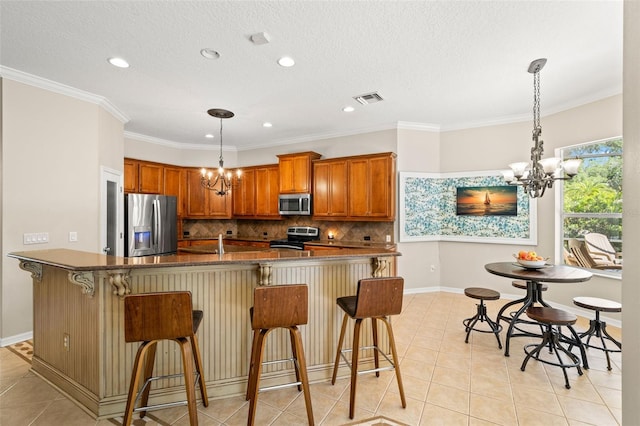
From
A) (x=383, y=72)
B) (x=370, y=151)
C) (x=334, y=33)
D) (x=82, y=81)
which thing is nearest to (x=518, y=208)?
(x=370, y=151)

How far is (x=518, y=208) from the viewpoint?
4797mm

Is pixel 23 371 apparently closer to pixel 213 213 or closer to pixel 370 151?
pixel 213 213

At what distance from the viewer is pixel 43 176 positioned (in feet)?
11.3

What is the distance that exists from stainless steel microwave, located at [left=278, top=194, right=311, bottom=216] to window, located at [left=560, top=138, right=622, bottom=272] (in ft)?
13.1

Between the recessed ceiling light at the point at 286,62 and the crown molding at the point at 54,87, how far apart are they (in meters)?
2.55

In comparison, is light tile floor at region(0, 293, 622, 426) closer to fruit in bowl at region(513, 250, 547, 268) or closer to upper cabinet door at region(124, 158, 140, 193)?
fruit in bowl at region(513, 250, 547, 268)

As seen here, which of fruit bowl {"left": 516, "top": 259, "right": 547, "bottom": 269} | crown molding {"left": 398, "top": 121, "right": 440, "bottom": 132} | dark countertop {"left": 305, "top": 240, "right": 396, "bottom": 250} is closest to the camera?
fruit bowl {"left": 516, "top": 259, "right": 547, "bottom": 269}

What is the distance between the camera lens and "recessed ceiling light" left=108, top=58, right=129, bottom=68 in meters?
3.03

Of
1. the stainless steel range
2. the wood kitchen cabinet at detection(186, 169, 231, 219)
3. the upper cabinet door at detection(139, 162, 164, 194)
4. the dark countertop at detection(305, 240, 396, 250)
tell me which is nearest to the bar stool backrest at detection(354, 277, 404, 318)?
the dark countertop at detection(305, 240, 396, 250)

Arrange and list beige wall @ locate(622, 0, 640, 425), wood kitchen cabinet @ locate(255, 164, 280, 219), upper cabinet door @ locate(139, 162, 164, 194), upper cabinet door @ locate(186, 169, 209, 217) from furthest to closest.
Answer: upper cabinet door @ locate(186, 169, 209, 217) < wood kitchen cabinet @ locate(255, 164, 280, 219) < upper cabinet door @ locate(139, 162, 164, 194) < beige wall @ locate(622, 0, 640, 425)

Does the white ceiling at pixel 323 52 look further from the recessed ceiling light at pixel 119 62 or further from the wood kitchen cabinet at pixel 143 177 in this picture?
the wood kitchen cabinet at pixel 143 177

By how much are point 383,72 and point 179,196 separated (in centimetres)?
480

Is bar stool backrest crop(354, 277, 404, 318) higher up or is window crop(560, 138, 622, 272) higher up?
window crop(560, 138, 622, 272)

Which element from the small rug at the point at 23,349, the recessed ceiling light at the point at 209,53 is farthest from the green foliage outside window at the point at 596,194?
the small rug at the point at 23,349
